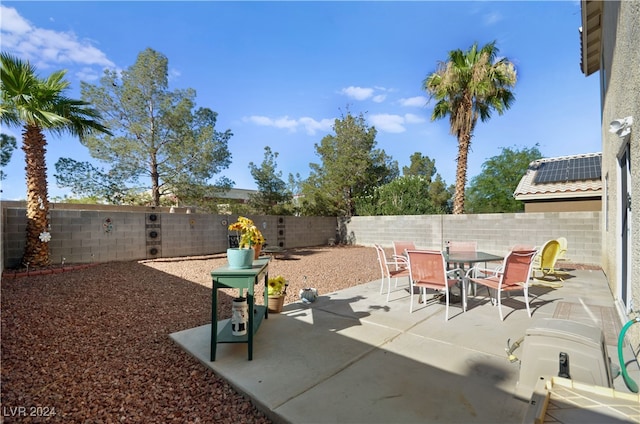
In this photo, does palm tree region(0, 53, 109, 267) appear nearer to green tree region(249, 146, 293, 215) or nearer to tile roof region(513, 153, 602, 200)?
green tree region(249, 146, 293, 215)

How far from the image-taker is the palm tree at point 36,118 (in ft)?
19.5

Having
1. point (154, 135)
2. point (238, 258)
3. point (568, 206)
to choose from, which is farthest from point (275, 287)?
point (568, 206)

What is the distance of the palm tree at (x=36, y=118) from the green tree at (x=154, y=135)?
15.9ft

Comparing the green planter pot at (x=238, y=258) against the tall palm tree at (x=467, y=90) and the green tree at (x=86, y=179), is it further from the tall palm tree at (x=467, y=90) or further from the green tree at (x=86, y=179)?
the green tree at (x=86, y=179)

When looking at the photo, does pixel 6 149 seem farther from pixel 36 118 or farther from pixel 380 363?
pixel 380 363

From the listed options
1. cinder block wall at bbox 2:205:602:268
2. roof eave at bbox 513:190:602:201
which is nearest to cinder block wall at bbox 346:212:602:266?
cinder block wall at bbox 2:205:602:268

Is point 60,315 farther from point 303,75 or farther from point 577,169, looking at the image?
point 577,169

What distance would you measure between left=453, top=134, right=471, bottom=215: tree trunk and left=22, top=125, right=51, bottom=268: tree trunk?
1206 centimetres

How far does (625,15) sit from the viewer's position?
8.89 feet

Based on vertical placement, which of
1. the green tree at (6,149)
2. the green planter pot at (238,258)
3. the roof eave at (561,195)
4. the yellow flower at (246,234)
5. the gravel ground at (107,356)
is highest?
the green tree at (6,149)

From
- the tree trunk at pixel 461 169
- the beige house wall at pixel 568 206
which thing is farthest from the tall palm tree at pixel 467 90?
the beige house wall at pixel 568 206

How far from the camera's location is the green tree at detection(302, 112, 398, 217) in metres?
15.3

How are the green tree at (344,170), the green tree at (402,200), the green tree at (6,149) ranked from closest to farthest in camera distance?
the green tree at (6,149)
the green tree at (402,200)
the green tree at (344,170)

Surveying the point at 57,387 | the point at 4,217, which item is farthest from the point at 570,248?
the point at 4,217
